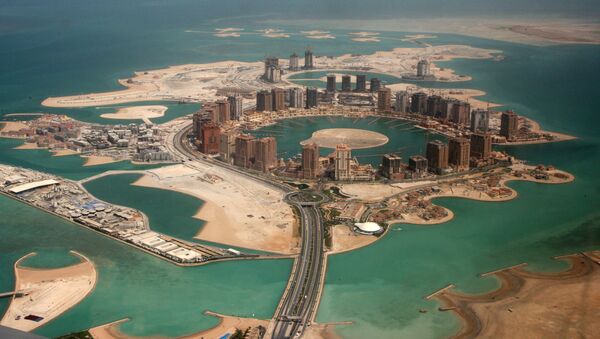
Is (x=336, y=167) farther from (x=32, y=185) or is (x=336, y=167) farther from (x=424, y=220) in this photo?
(x=32, y=185)

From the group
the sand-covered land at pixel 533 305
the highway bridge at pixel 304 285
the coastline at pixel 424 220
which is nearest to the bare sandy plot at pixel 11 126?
the highway bridge at pixel 304 285

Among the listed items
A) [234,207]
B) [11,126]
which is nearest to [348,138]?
[234,207]

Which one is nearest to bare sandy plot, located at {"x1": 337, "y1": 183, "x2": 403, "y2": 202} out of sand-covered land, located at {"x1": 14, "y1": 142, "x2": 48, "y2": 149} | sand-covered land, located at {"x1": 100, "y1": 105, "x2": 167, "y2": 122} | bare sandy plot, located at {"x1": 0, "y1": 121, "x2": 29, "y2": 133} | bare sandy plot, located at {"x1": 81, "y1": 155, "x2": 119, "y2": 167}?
bare sandy plot, located at {"x1": 81, "y1": 155, "x2": 119, "y2": 167}

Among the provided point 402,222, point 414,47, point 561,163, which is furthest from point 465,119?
point 414,47

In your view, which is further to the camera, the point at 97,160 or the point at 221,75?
the point at 221,75

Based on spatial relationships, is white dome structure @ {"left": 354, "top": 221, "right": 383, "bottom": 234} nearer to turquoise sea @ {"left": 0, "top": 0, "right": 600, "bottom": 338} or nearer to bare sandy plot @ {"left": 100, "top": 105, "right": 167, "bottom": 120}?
turquoise sea @ {"left": 0, "top": 0, "right": 600, "bottom": 338}

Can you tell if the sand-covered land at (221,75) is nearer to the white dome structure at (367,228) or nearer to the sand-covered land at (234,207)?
the sand-covered land at (234,207)
